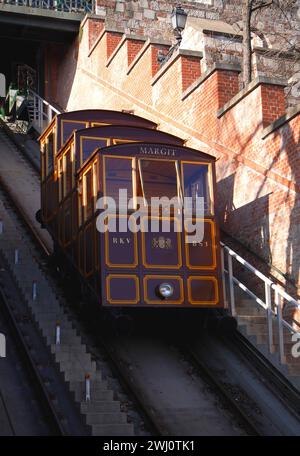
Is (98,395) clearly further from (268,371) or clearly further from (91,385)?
(268,371)

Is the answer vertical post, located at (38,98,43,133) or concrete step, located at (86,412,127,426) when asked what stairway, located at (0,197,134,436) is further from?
vertical post, located at (38,98,43,133)

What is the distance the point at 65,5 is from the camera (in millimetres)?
25875

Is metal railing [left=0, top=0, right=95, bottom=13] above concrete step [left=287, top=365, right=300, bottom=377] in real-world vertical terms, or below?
above

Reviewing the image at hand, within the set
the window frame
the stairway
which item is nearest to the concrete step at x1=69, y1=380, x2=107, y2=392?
the stairway

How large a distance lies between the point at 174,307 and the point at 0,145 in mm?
15111

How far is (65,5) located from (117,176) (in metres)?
14.7

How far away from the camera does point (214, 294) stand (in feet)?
41.1

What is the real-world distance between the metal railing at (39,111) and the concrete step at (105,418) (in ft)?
54.5

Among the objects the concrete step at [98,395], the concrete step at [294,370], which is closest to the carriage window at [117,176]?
the concrete step at [98,395]

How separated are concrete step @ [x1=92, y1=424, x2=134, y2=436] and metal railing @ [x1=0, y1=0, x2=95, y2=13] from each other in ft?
59.7

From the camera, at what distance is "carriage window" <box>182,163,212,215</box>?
42.8 feet

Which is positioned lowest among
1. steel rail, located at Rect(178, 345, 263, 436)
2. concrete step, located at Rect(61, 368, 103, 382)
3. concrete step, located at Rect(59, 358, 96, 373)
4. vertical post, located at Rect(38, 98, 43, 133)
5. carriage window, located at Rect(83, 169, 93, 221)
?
steel rail, located at Rect(178, 345, 263, 436)
